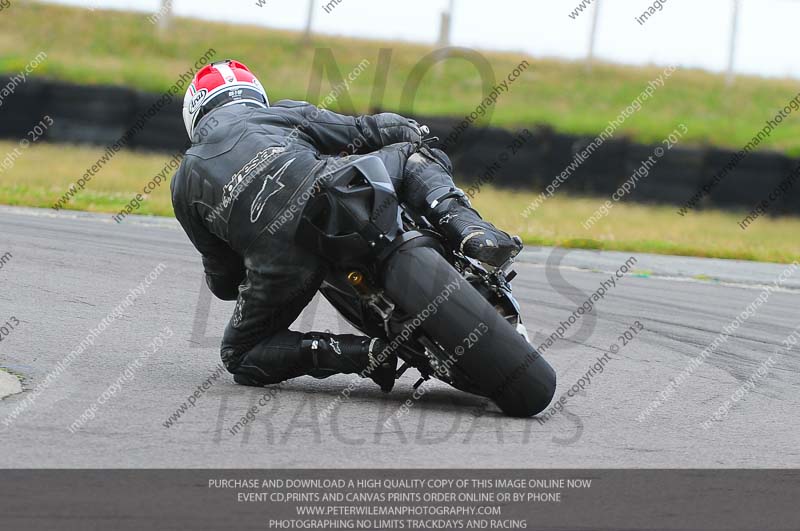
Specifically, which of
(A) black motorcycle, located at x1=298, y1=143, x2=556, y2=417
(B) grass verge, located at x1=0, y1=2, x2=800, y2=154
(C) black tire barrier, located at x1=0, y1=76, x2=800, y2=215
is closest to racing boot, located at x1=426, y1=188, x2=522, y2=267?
(A) black motorcycle, located at x1=298, y1=143, x2=556, y2=417

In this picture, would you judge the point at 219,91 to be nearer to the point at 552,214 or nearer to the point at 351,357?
the point at 351,357

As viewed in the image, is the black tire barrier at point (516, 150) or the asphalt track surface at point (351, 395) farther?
the black tire barrier at point (516, 150)

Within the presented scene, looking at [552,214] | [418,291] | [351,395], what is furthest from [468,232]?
[552,214]

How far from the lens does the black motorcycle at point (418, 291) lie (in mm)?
4457

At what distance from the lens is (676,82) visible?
3131 cm

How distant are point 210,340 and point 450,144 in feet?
40.0

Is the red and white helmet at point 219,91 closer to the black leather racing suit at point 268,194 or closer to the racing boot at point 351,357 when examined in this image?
the black leather racing suit at point 268,194

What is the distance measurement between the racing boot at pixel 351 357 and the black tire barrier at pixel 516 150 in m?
13.3

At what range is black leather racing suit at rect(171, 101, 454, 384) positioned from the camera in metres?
4.79

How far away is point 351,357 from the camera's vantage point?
496 cm

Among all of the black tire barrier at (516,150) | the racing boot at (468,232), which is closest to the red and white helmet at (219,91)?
the racing boot at (468,232)

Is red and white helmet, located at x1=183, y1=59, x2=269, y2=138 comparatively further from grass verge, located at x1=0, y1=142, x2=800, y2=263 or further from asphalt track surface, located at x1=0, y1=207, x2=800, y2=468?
grass verge, located at x1=0, y1=142, x2=800, y2=263

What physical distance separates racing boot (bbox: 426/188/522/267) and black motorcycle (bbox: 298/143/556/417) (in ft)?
0.30
